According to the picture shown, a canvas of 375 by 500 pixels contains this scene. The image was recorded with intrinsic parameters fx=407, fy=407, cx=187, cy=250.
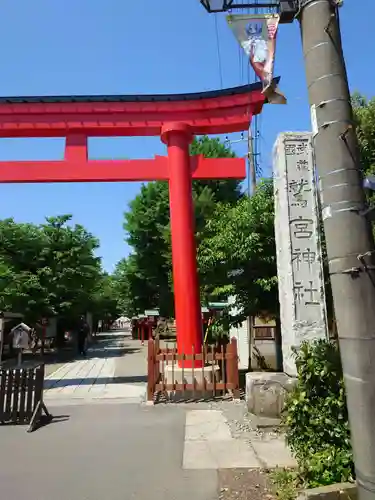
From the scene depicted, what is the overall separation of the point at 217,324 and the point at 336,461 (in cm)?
707

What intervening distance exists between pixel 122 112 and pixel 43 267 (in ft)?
37.1

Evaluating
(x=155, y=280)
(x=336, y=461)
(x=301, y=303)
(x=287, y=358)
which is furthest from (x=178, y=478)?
(x=155, y=280)

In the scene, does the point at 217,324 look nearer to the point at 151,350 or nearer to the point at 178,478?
the point at 151,350

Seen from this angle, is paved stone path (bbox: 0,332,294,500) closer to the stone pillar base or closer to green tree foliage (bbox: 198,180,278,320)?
the stone pillar base

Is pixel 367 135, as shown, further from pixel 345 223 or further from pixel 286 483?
pixel 286 483

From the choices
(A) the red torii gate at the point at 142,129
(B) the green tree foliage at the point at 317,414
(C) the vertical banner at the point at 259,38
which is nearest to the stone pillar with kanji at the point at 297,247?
(B) the green tree foliage at the point at 317,414

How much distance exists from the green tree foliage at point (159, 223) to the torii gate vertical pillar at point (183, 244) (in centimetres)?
1218

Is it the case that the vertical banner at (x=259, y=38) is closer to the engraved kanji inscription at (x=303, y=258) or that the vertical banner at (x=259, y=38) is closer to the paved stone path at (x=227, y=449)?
the engraved kanji inscription at (x=303, y=258)

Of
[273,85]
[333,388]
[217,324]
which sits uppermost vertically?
[273,85]

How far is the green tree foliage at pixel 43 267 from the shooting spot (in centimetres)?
1811

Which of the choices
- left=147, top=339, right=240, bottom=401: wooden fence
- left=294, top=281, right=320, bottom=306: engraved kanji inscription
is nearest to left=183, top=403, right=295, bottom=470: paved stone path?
left=147, top=339, right=240, bottom=401: wooden fence

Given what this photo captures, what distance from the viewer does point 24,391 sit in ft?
23.1

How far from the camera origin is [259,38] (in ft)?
12.0

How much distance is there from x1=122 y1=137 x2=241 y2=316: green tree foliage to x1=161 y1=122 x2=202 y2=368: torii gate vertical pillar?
12181 millimetres
